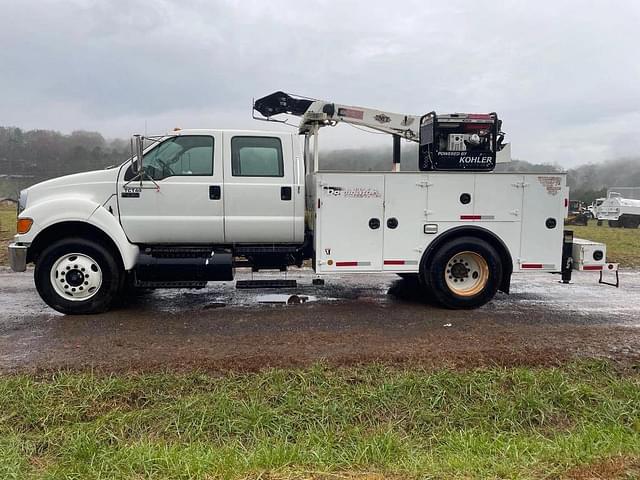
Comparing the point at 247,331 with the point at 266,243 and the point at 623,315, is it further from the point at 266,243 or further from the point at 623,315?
the point at 623,315

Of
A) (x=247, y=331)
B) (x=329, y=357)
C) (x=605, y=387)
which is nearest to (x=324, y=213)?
(x=247, y=331)

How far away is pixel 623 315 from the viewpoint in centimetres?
685

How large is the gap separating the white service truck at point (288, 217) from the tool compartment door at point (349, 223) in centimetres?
1

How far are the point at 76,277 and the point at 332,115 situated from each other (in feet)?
13.5

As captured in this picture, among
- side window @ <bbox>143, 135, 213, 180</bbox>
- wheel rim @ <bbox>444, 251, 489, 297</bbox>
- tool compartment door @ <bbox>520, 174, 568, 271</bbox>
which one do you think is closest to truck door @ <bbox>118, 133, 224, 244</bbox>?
side window @ <bbox>143, 135, 213, 180</bbox>

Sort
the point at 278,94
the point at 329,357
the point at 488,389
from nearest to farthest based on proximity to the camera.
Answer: the point at 488,389 < the point at 329,357 < the point at 278,94

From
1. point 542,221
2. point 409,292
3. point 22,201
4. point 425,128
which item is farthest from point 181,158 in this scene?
point 542,221

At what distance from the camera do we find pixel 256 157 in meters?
6.94

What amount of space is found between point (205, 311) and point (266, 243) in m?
1.21

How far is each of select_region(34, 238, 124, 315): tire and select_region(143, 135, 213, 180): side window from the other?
1.22 m

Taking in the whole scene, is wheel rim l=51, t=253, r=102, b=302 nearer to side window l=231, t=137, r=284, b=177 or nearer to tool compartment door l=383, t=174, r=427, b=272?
side window l=231, t=137, r=284, b=177

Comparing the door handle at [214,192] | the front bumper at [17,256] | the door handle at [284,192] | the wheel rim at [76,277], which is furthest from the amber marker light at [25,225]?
the door handle at [284,192]

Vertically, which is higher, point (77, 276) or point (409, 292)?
point (77, 276)

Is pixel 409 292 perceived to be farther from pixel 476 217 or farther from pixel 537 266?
pixel 537 266
